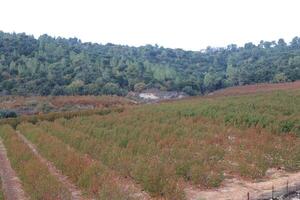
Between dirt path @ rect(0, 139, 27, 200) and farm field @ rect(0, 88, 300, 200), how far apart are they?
346 mm

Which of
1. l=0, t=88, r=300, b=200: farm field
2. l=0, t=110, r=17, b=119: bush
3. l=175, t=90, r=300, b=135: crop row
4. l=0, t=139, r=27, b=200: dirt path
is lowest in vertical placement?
l=0, t=110, r=17, b=119: bush

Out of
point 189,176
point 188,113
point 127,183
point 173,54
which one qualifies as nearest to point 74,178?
point 127,183

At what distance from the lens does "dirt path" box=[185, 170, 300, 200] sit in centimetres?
1270

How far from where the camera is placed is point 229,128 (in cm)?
2402

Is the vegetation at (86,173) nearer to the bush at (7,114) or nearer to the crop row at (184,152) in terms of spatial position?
the crop row at (184,152)

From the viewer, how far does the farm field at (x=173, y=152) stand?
13.5m

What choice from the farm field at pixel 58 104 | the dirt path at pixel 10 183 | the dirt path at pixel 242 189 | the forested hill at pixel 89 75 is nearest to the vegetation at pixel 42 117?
the farm field at pixel 58 104

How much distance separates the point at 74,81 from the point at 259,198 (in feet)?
199

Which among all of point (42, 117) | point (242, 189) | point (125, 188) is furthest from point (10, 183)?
point (42, 117)

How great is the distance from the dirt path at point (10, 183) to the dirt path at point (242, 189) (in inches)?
220

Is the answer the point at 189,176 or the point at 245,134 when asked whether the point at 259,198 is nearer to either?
the point at 189,176


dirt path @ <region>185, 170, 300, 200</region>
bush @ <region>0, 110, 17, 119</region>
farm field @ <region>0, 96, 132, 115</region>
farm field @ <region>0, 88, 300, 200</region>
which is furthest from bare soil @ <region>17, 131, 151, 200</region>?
farm field @ <region>0, 96, 132, 115</region>

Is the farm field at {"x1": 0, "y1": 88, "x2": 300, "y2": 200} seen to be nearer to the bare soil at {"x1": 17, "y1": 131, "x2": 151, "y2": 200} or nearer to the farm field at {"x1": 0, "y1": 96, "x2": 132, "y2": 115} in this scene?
the bare soil at {"x1": 17, "y1": 131, "x2": 151, "y2": 200}

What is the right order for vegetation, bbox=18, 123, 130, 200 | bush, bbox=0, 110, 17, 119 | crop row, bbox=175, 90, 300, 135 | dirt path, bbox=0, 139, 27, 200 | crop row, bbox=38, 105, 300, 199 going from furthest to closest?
bush, bbox=0, 110, 17, 119, crop row, bbox=175, 90, 300, 135, dirt path, bbox=0, 139, 27, 200, crop row, bbox=38, 105, 300, 199, vegetation, bbox=18, 123, 130, 200
